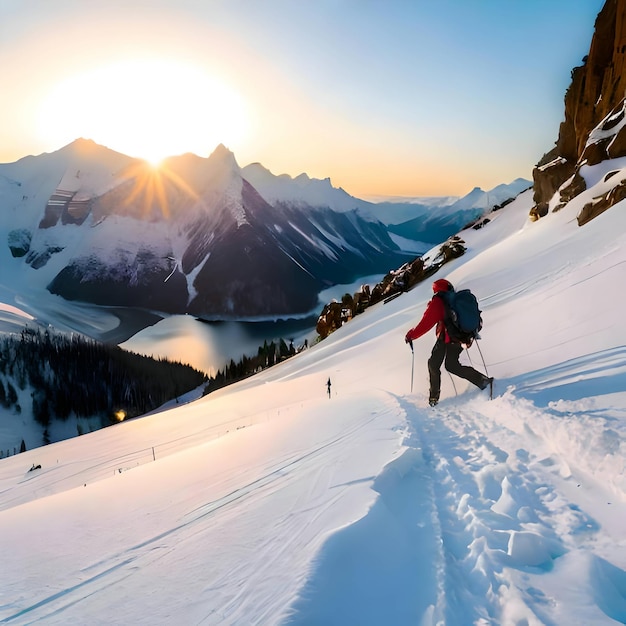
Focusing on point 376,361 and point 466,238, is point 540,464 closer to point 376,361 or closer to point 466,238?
point 376,361

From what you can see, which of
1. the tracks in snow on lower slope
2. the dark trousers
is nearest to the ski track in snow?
the tracks in snow on lower slope

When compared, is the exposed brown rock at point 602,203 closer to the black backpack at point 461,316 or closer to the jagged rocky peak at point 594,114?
the jagged rocky peak at point 594,114

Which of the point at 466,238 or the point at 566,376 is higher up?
the point at 466,238

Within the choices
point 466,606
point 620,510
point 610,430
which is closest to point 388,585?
point 466,606

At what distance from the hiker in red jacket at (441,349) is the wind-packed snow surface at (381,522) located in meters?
0.36

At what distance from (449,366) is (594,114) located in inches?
1567

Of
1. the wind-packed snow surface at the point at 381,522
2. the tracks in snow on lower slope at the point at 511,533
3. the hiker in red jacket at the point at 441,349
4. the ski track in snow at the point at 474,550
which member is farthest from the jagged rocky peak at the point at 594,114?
the ski track in snow at the point at 474,550

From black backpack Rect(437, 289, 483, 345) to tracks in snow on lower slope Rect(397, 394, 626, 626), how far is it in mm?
2210

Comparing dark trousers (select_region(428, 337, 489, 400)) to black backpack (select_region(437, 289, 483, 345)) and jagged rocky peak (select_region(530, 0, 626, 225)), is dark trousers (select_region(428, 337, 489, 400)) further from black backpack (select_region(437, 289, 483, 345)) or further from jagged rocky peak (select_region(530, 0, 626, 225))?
jagged rocky peak (select_region(530, 0, 626, 225))

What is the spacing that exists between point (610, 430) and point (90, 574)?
5.14 m

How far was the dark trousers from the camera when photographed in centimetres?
740

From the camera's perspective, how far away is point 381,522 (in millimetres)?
3102

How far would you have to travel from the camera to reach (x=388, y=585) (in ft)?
8.19

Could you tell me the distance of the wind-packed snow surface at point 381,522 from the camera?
7.94 feet
